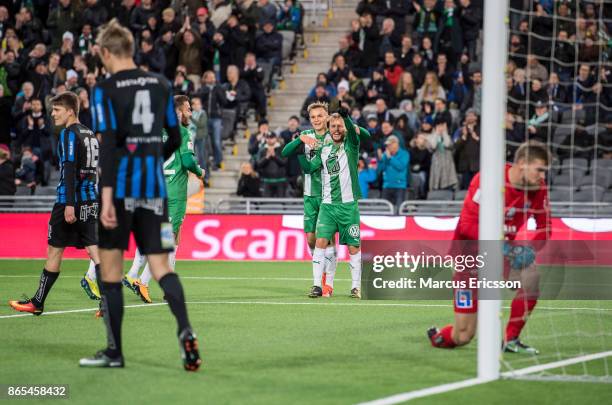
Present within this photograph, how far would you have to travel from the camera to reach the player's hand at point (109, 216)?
25.0ft

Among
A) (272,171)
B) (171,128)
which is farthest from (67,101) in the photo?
(272,171)

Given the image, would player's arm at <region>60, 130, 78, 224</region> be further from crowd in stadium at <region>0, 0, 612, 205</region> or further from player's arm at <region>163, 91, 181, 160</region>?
crowd in stadium at <region>0, 0, 612, 205</region>

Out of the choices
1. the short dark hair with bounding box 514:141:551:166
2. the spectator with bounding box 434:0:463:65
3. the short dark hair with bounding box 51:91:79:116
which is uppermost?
the spectator with bounding box 434:0:463:65

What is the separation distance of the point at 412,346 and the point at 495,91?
9.27 ft

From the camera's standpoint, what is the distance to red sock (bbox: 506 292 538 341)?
9016 mm

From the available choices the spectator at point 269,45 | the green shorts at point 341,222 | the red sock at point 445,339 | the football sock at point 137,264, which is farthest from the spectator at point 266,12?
the red sock at point 445,339

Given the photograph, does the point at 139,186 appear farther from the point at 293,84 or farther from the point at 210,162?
the point at 293,84

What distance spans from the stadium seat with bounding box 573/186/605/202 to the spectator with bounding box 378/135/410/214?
140 inches

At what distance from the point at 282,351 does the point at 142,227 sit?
1.86 metres

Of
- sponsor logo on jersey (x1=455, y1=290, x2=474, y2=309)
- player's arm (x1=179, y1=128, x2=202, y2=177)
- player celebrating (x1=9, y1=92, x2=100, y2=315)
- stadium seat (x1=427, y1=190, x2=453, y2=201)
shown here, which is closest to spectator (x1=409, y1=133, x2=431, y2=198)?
stadium seat (x1=427, y1=190, x2=453, y2=201)

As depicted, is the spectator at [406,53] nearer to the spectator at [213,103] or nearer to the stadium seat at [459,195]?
the stadium seat at [459,195]

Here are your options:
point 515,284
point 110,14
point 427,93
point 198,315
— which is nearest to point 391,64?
point 427,93

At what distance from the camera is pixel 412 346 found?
30.8 feet

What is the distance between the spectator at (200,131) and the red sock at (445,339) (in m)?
14.3
